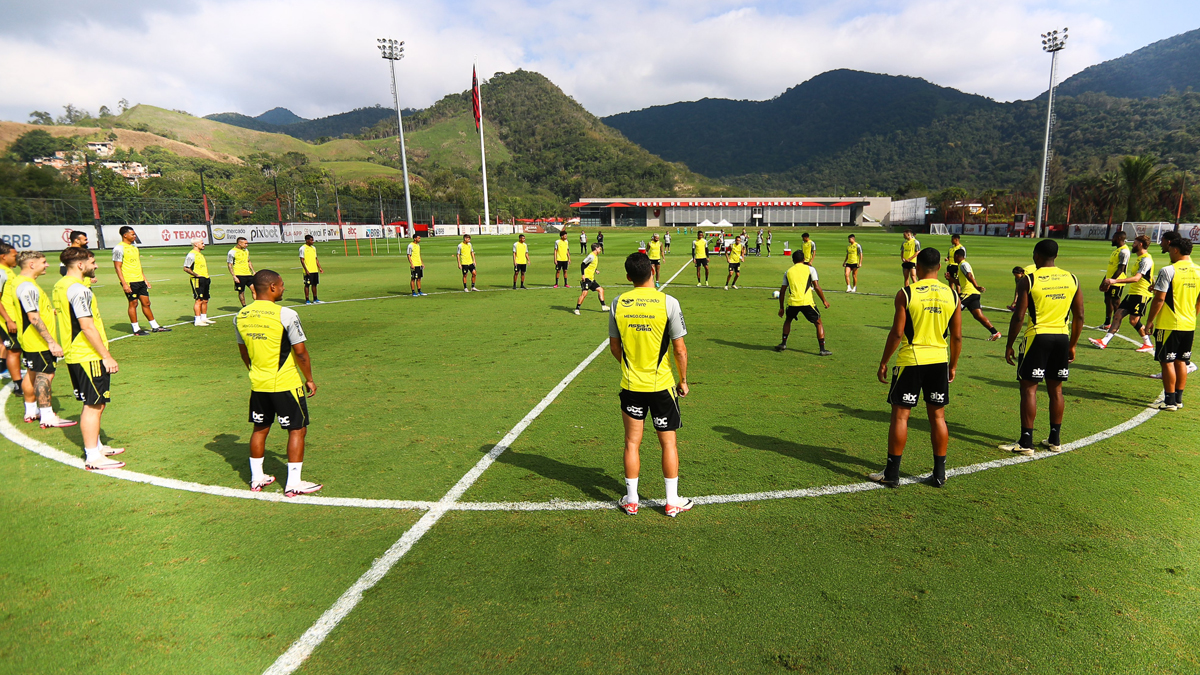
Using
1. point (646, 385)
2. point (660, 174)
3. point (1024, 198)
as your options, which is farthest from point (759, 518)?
point (660, 174)

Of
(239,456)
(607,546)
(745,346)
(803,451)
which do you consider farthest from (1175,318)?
(239,456)

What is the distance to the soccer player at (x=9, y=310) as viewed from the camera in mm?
6861

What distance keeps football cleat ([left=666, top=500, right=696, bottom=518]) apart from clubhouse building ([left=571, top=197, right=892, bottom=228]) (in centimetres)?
11297

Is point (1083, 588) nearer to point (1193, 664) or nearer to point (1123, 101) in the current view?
point (1193, 664)

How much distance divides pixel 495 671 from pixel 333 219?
73486 millimetres

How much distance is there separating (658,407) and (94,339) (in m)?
5.66

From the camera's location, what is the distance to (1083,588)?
3826 millimetres

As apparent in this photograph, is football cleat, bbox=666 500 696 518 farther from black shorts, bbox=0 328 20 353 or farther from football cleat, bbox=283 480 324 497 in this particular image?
black shorts, bbox=0 328 20 353

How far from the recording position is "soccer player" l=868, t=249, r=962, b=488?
17.0ft

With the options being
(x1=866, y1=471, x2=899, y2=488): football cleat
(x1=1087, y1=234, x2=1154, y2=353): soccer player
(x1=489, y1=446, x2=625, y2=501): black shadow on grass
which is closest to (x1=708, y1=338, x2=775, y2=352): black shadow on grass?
(x1=866, y1=471, x2=899, y2=488): football cleat

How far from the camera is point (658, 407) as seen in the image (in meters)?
4.71

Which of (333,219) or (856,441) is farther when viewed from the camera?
(333,219)

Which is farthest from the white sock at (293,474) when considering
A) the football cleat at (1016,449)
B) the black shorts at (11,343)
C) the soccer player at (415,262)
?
the soccer player at (415,262)

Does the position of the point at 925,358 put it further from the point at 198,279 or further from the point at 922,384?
the point at 198,279
